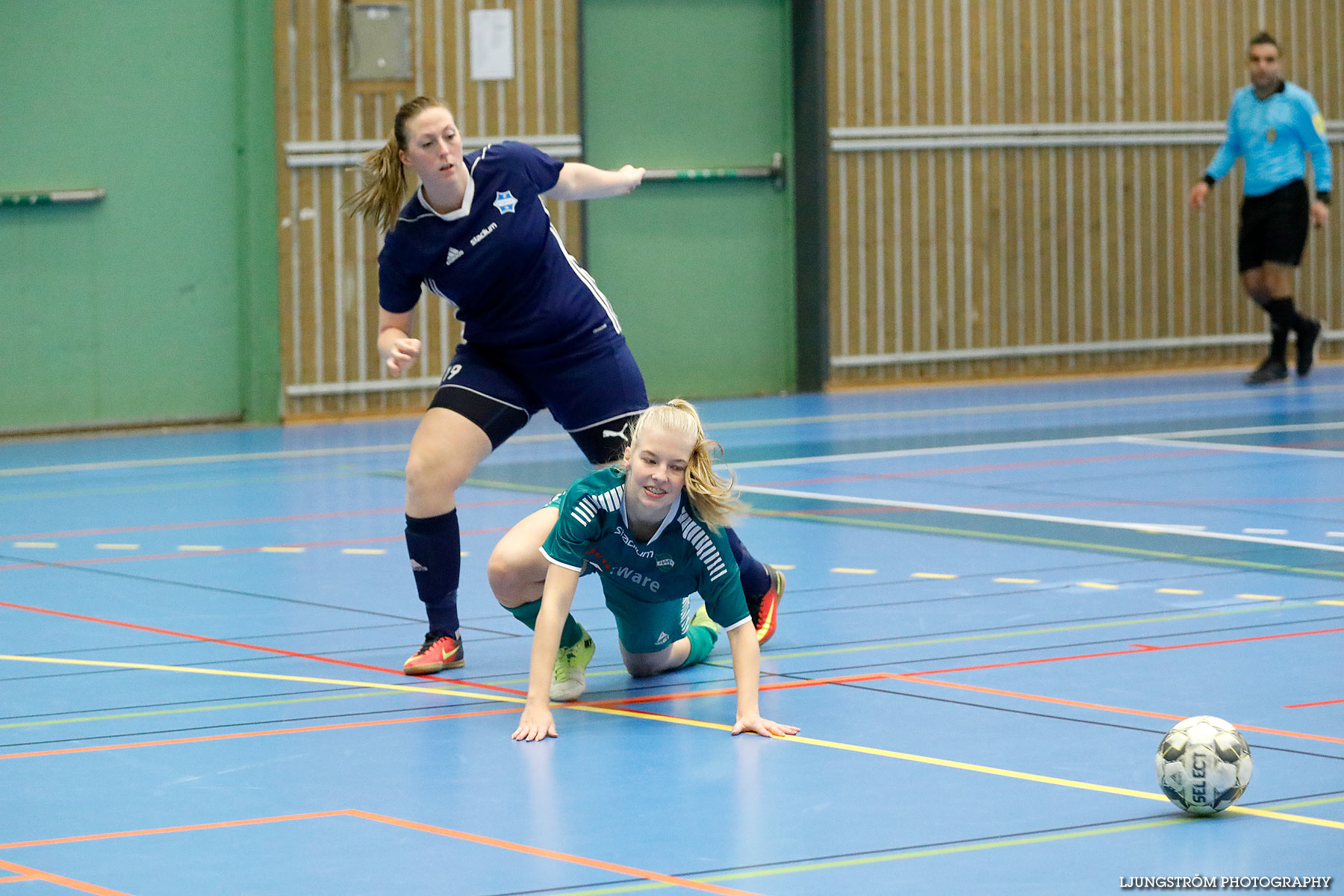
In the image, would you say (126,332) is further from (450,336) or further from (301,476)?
(301,476)

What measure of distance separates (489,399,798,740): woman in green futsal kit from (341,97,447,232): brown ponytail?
1079 mm

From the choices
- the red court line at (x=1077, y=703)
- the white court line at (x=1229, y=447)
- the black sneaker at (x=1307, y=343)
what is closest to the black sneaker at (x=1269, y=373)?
the black sneaker at (x=1307, y=343)

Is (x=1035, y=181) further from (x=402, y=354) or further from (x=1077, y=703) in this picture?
(x=1077, y=703)

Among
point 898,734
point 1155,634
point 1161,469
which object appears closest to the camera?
point 898,734

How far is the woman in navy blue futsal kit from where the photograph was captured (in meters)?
5.47

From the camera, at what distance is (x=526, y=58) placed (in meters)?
14.6

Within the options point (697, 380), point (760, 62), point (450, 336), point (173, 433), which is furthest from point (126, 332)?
point (760, 62)

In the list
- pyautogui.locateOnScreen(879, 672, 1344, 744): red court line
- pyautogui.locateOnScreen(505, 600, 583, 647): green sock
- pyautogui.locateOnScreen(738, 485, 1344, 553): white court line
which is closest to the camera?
pyautogui.locateOnScreen(879, 672, 1344, 744): red court line

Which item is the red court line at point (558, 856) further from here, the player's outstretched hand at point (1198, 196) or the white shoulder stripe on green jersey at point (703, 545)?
the player's outstretched hand at point (1198, 196)

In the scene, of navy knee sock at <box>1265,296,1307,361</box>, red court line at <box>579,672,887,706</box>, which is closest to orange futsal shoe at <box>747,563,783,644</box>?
red court line at <box>579,672,887,706</box>

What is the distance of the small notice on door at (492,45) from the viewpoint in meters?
14.5

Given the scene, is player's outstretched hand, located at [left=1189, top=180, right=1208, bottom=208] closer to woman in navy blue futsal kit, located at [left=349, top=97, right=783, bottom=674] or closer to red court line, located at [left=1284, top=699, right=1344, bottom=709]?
woman in navy blue futsal kit, located at [left=349, top=97, right=783, bottom=674]

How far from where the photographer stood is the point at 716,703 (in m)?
4.95

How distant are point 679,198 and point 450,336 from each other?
2.29 metres
